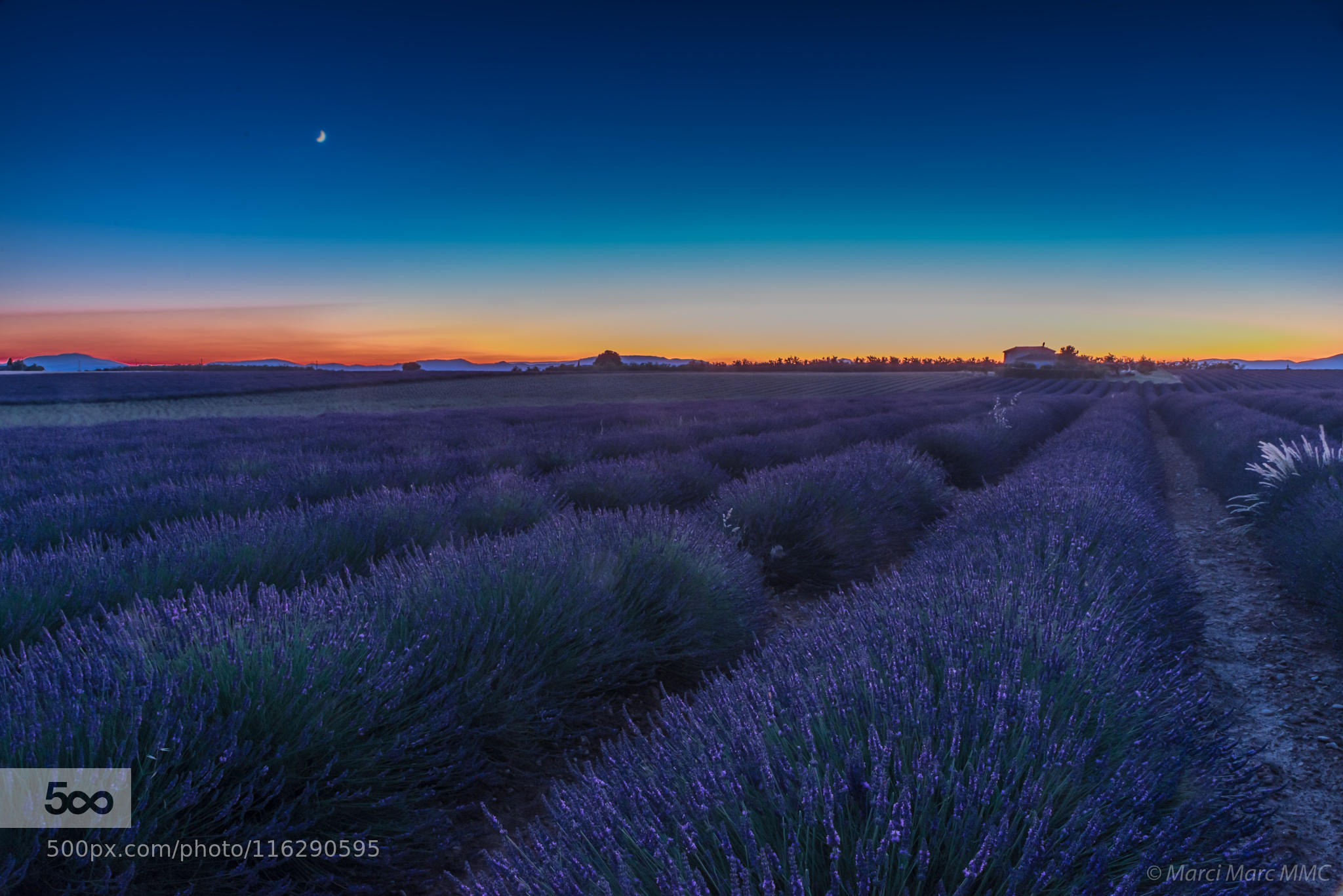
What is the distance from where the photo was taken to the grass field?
1970 cm

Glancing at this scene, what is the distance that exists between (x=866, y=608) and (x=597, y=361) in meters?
58.3

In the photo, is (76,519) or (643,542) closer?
(643,542)

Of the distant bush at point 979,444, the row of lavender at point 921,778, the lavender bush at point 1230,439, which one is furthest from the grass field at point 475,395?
the row of lavender at point 921,778

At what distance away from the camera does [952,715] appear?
51.2 inches

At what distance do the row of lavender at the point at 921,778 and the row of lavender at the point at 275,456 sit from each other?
13.0ft

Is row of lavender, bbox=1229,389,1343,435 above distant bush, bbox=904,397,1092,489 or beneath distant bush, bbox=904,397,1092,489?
above

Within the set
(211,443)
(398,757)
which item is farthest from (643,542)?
(211,443)

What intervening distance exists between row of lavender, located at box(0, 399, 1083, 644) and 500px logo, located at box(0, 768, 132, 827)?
0.92m

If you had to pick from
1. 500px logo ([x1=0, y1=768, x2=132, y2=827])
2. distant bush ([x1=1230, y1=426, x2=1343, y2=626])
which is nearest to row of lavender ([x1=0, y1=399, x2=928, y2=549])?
500px logo ([x1=0, y1=768, x2=132, y2=827])

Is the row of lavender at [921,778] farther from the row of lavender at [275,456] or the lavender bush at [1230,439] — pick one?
the lavender bush at [1230,439]

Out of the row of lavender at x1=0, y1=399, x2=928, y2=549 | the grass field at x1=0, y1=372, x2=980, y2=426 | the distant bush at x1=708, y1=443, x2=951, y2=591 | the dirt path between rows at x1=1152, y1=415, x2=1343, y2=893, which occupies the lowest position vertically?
the dirt path between rows at x1=1152, y1=415, x2=1343, y2=893

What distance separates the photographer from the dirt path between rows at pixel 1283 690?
1879 millimetres

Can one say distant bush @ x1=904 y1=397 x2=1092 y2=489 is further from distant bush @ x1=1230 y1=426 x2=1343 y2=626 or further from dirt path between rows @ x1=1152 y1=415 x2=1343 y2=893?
dirt path between rows @ x1=1152 y1=415 x2=1343 y2=893

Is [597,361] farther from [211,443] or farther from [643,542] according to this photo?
[643,542]
